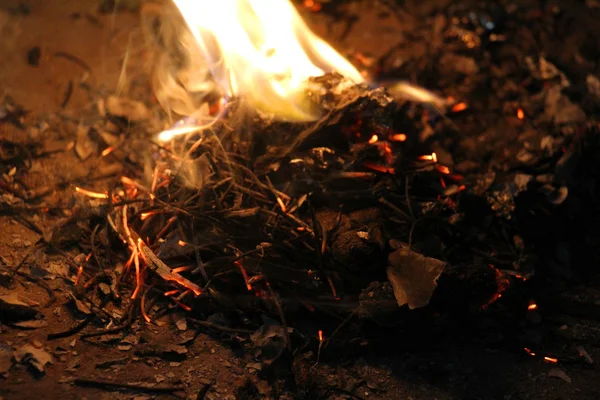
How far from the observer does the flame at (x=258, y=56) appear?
393 centimetres

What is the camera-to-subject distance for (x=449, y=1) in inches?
217

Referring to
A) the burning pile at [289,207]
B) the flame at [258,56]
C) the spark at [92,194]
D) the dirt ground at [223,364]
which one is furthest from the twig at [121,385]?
the flame at [258,56]

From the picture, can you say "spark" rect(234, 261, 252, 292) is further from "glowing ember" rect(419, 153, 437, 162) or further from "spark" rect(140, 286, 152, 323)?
"glowing ember" rect(419, 153, 437, 162)

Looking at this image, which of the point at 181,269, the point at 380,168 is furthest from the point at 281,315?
the point at 380,168

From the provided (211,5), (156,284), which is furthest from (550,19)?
(156,284)

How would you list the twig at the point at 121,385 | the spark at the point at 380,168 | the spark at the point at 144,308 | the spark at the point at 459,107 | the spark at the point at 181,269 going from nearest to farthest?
the twig at the point at 121,385
the spark at the point at 144,308
the spark at the point at 181,269
the spark at the point at 380,168
the spark at the point at 459,107

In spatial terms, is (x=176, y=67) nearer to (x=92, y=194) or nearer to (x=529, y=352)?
(x=92, y=194)

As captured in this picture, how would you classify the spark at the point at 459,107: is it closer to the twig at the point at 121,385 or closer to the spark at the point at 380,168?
the spark at the point at 380,168

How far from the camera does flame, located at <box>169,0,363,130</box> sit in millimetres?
3926

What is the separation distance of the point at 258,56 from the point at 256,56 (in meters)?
0.02

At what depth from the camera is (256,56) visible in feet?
13.5

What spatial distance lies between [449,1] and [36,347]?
442 cm

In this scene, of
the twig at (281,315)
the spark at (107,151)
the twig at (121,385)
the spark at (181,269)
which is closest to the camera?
the twig at (121,385)

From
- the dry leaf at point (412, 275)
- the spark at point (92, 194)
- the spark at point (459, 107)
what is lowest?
the spark at point (459, 107)
